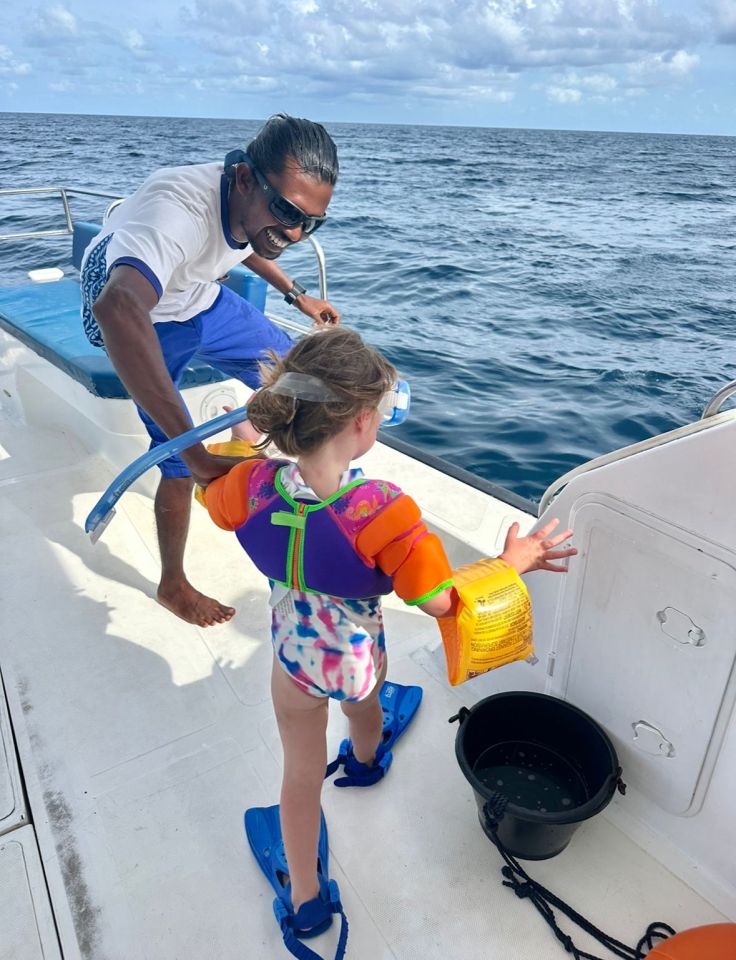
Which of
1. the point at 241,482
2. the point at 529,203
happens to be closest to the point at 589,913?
the point at 241,482

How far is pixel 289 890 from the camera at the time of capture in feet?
4.97

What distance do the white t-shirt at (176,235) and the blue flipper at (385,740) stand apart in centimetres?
133

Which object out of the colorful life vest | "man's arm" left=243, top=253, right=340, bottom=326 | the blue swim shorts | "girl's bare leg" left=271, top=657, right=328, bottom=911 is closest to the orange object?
"girl's bare leg" left=271, top=657, right=328, bottom=911

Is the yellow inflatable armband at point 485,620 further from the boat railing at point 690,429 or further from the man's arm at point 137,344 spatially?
the man's arm at point 137,344

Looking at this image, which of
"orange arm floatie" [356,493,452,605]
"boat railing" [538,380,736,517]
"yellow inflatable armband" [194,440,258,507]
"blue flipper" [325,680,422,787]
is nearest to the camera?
"orange arm floatie" [356,493,452,605]

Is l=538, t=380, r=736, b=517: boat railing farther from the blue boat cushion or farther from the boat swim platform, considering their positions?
the blue boat cushion

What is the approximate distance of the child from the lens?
1181 mm

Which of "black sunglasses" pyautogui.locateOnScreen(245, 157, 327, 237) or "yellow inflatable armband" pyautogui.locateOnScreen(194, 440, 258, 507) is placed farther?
"black sunglasses" pyautogui.locateOnScreen(245, 157, 327, 237)

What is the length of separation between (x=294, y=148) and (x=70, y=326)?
7.00ft

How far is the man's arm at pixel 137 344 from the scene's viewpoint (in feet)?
5.68

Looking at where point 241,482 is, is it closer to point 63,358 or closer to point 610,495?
point 610,495

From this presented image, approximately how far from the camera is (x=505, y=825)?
1.52 metres

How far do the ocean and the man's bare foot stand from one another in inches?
100

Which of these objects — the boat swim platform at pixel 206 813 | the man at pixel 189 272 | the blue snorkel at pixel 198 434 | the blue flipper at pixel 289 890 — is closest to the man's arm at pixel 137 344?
the man at pixel 189 272
